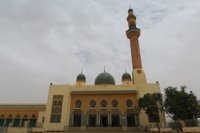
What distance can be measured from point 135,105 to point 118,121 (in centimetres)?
457

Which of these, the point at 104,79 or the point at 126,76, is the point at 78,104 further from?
the point at 126,76

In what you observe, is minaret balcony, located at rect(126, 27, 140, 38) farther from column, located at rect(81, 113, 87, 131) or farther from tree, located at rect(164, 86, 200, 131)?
column, located at rect(81, 113, 87, 131)

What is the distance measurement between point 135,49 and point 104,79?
10.0 meters

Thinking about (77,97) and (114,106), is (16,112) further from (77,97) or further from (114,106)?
(114,106)

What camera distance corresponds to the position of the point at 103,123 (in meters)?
33.4

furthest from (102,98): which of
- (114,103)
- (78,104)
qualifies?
(78,104)

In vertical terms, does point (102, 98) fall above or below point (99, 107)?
above

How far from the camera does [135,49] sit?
39.8m

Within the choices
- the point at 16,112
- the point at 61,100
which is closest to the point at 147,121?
the point at 61,100

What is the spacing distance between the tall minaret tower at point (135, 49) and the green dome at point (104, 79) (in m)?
5.90

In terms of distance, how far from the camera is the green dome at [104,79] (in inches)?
1588

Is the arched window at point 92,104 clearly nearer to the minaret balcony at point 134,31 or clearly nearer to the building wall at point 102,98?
the building wall at point 102,98

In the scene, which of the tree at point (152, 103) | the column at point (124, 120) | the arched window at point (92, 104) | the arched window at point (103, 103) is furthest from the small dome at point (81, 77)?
the tree at point (152, 103)

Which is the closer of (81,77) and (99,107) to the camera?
(99,107)
